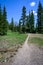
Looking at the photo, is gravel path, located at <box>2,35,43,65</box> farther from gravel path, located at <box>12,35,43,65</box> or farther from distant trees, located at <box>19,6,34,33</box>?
distant trees, located at <box>19,6,34,33</box>

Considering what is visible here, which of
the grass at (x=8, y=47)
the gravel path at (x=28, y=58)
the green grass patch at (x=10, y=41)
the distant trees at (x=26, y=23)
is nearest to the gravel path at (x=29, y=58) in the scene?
the gravel path at (x=28, y=58)

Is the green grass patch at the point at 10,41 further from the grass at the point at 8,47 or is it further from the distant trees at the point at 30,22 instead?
the distant trees at the point at 30,22

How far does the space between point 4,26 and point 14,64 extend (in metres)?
37.7

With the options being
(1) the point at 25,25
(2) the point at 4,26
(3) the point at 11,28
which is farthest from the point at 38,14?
(2) the point at 4,26

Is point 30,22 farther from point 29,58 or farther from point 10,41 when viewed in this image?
point 29,58

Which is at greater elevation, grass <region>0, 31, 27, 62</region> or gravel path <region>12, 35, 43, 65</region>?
gravel path <region>12, 35, 43, 65</region>

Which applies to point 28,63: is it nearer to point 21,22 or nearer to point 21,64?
point 21,64

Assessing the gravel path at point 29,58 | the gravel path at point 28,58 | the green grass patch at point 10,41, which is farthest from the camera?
the green grass patch at point 10,41

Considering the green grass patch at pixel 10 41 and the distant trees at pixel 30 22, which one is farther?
the distant trees at pixel 30 22

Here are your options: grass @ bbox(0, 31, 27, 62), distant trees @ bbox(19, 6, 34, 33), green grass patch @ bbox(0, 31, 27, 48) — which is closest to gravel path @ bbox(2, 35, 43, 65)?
grass @ bbox(0, 31, 27, 62)

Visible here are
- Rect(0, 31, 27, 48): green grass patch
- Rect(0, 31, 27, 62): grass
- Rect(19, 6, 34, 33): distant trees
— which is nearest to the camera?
Rect(0, 31, 27, 62): grass

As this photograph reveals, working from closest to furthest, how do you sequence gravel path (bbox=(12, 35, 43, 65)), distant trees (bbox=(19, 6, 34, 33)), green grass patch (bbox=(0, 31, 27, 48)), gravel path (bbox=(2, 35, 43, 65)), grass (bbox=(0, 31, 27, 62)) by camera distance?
1. gravel path (bbox=(12, 35, 43, 65))
2. gravel path (bbox=(2, 35, 43, 65))
3. grass (bbox=(0, 31, 27, 62))
4. green grass patch (bbox=(0, 31, 27, 48))
5. distant trees (bbox=(19, 6, 34, 33))

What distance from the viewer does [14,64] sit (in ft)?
31.7

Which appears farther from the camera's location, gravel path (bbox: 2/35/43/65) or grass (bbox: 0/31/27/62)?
grass (bbox: 0/31/27/62)
